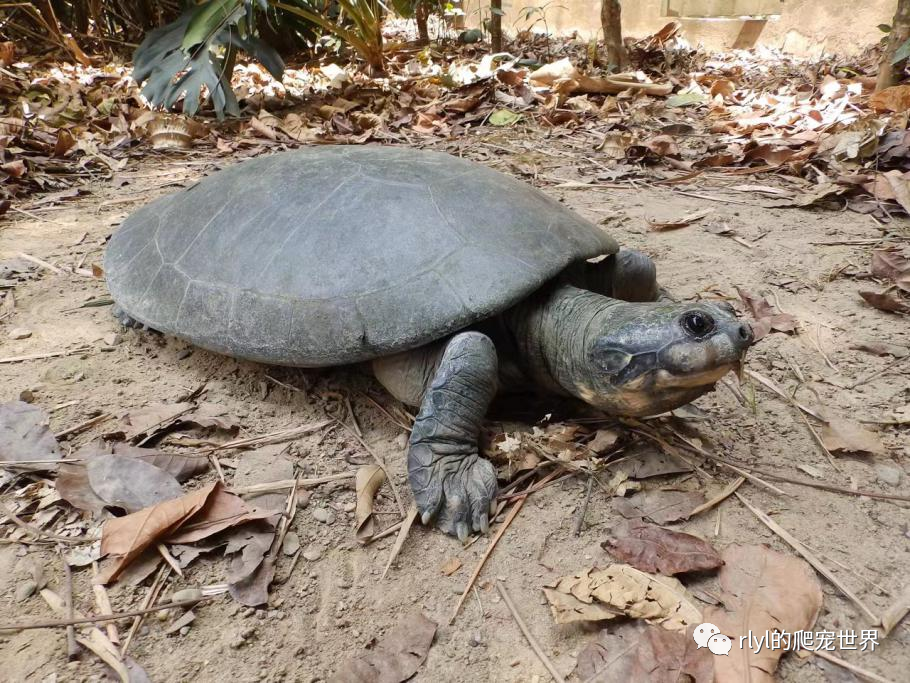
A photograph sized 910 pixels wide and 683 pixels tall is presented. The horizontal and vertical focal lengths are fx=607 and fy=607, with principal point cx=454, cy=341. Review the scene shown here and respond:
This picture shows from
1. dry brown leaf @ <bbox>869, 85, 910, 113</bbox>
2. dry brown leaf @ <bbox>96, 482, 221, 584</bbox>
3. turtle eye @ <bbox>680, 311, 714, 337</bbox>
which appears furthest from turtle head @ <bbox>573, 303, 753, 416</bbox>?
dry brown leaf @ <bbox>869, 85, 910, 113</bbox>

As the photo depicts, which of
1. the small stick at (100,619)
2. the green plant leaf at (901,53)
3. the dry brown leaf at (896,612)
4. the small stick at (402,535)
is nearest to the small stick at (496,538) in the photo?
the small stick at (402,535)

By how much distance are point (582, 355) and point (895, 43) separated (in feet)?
19.2

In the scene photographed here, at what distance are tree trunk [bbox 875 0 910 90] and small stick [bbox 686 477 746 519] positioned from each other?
225 inches

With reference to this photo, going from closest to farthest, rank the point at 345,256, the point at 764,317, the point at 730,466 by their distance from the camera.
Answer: the point at 730,466 → the point at 345,256 → the point at 764,317

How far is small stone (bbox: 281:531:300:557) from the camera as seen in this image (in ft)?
6.57

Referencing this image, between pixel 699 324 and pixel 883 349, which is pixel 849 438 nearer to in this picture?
pixel 883 349

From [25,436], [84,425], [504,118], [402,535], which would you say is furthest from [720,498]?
[504,118]

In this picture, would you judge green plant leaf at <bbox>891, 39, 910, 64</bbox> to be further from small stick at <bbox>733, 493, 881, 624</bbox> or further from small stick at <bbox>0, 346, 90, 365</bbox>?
Result: small stick at <bbox>0, 346, 90, 365</bbox>

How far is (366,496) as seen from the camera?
2201 mm

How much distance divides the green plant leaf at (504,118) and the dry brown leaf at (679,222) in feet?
10.3

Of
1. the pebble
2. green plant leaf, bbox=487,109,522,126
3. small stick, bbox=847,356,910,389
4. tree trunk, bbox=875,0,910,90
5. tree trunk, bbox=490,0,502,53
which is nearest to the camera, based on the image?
the pebble

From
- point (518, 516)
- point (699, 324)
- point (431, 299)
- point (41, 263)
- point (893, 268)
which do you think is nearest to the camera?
point (699, 324)

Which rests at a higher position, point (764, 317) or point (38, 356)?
point (38, 356)

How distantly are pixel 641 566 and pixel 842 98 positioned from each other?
21.3 feet
